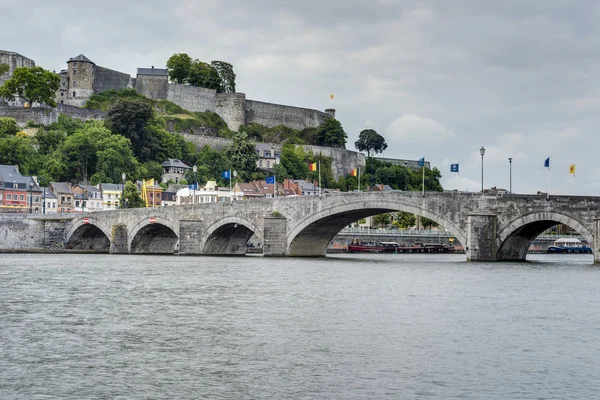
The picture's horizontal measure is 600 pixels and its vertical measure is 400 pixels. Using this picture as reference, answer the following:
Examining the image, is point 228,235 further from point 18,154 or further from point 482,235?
point 18,154

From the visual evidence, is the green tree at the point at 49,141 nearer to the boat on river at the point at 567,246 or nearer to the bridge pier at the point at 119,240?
the bridge pier at the point at 119,240

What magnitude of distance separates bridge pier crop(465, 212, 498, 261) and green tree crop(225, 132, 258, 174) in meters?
56.1

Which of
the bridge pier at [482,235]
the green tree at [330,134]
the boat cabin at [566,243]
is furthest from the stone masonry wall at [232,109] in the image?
the bridge pier at [482,235]

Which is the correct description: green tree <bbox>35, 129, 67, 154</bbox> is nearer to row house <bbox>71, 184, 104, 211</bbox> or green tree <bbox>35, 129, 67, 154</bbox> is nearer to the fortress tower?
row house <bbox>71, 184, 104, 211</bbox>

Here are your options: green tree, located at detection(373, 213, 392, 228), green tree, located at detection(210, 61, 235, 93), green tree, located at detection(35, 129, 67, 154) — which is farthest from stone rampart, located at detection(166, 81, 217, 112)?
green tree, located at detection(373, 213, 392, 228)

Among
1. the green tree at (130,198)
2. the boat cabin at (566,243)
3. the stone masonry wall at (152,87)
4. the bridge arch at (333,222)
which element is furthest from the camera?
the stone masonry wall at (152,87)

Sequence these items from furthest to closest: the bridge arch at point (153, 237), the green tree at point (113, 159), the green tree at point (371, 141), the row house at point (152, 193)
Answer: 1. the green tree at point (371, 141)
2. the row house at point (152, 193)
3. the green tree at point (113, 159)
4. the bridge arch at point (153, 237)

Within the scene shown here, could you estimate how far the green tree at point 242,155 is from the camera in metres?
92.2

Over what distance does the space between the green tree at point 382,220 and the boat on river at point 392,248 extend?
16681 mm

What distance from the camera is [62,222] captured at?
60.1m

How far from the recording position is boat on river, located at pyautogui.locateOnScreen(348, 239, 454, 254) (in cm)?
7256

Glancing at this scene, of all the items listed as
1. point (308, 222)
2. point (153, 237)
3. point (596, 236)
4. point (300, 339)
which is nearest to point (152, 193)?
point (153, 237)

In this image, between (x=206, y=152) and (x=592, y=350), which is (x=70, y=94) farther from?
(x=592, y=350)

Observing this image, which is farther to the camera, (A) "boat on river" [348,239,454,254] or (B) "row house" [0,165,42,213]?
(B) "row house" [0,165,42,213]
